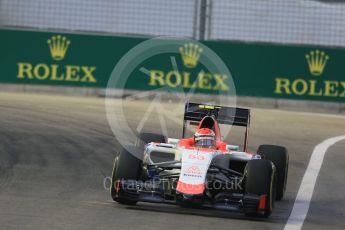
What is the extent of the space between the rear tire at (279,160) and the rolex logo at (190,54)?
53.2 feet

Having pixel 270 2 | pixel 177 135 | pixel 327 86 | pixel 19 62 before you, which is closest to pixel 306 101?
pixel 327 86

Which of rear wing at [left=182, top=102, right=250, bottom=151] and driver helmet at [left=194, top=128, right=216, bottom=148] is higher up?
rear wing at [left=182, top=102, right=250, bottom=151]

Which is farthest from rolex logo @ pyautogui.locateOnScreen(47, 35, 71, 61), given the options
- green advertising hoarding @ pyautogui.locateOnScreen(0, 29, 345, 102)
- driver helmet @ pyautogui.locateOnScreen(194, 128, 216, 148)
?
driver helmet @ pyautogui.locateOnScreen(194, 128, 216, 148)

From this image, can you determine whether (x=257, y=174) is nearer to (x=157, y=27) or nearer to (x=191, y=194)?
(x=191, y=194)

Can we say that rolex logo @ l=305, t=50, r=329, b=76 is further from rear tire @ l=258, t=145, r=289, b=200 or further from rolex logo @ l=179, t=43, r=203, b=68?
rear tire @ l=258, t=145, r=289, b=200

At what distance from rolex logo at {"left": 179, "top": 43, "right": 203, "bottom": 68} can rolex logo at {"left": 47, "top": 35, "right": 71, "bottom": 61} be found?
3.36 metres

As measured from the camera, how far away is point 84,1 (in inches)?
1206

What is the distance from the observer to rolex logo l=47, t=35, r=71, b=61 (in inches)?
1159

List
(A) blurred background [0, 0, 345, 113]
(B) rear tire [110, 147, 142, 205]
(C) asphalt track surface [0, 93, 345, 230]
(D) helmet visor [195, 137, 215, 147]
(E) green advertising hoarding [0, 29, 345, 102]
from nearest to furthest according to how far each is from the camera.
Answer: (C) asphalt track surface [0, 93, 345, 230]
(B) rear tire [110, 147, 142, 205]
(D) helmet visor [195, 137, 215, 147]
(E) green advertising hoarding [0, 29, 345, 102]
(A) blurred background [0, 0, 345, 113]

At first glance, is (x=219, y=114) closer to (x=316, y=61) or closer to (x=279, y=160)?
(x=279, y=160)

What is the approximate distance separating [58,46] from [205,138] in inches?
697

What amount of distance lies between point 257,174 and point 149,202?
50.2 inches

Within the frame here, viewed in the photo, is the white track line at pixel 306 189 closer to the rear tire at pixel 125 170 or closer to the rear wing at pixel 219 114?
the rear wing at pixel 219 114

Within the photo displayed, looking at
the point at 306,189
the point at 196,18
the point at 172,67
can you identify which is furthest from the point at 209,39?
the point at 306,189
